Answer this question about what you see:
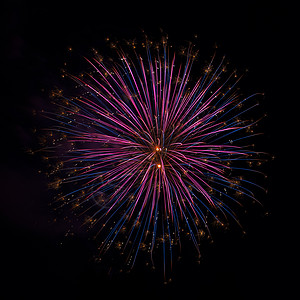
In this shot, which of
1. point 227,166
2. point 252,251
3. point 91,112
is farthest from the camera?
point 252,251

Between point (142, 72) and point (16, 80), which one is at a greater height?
point (16, 80)

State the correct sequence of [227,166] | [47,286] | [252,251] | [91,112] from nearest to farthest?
[227,166], [91,112], [252,251], [47,286]

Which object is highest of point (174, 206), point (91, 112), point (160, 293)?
point (91, 112)

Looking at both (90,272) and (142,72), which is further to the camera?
(90,272)

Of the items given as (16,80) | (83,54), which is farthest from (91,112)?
(16,80)

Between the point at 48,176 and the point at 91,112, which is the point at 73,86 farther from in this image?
the point at 48,176

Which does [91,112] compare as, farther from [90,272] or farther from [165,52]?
[90,272]
